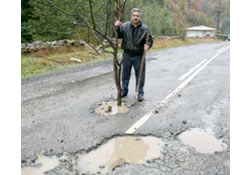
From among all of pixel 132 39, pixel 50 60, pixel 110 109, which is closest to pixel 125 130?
pixel 110 109

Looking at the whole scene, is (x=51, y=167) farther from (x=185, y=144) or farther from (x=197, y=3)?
(x=197, y=3)

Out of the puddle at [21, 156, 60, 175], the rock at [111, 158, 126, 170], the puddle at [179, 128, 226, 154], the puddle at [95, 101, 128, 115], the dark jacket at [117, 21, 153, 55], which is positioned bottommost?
the puddle at [21, 156, 60, 175]

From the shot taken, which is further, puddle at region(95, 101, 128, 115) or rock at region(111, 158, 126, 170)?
puddle at region(95, 101, 128, 115)

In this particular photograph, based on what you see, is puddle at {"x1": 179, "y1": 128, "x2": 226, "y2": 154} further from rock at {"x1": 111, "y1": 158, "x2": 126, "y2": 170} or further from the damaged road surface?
rock at {"x1": 111, "y1": 158, "x2": 126, "y2": 170}

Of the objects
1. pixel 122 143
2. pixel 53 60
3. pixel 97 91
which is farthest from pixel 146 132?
pixel 53 60

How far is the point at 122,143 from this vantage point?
133 inches

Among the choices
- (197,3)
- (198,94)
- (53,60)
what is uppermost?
(197,3)

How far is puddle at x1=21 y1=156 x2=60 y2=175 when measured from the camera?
2.74 metres

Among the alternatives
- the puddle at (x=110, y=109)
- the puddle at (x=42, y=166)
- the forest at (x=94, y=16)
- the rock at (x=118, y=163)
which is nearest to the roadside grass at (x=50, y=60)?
the forest at (x=94, y=16)

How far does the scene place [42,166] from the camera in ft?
9.37

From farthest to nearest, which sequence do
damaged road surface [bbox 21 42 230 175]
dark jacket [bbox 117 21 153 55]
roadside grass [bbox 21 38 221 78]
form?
roadside grass [bbox 21 38 221 78] < dark jacket [bbox 117 21 153 55] < damaged road surface [bbox 21 42 230 175]

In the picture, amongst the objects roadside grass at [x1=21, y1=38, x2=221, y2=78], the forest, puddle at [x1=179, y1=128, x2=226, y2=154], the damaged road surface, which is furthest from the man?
roadside grass at [x1=21, y1=38, x2=221, y2=78]

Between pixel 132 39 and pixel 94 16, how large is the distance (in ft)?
9.08

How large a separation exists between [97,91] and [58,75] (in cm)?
264
